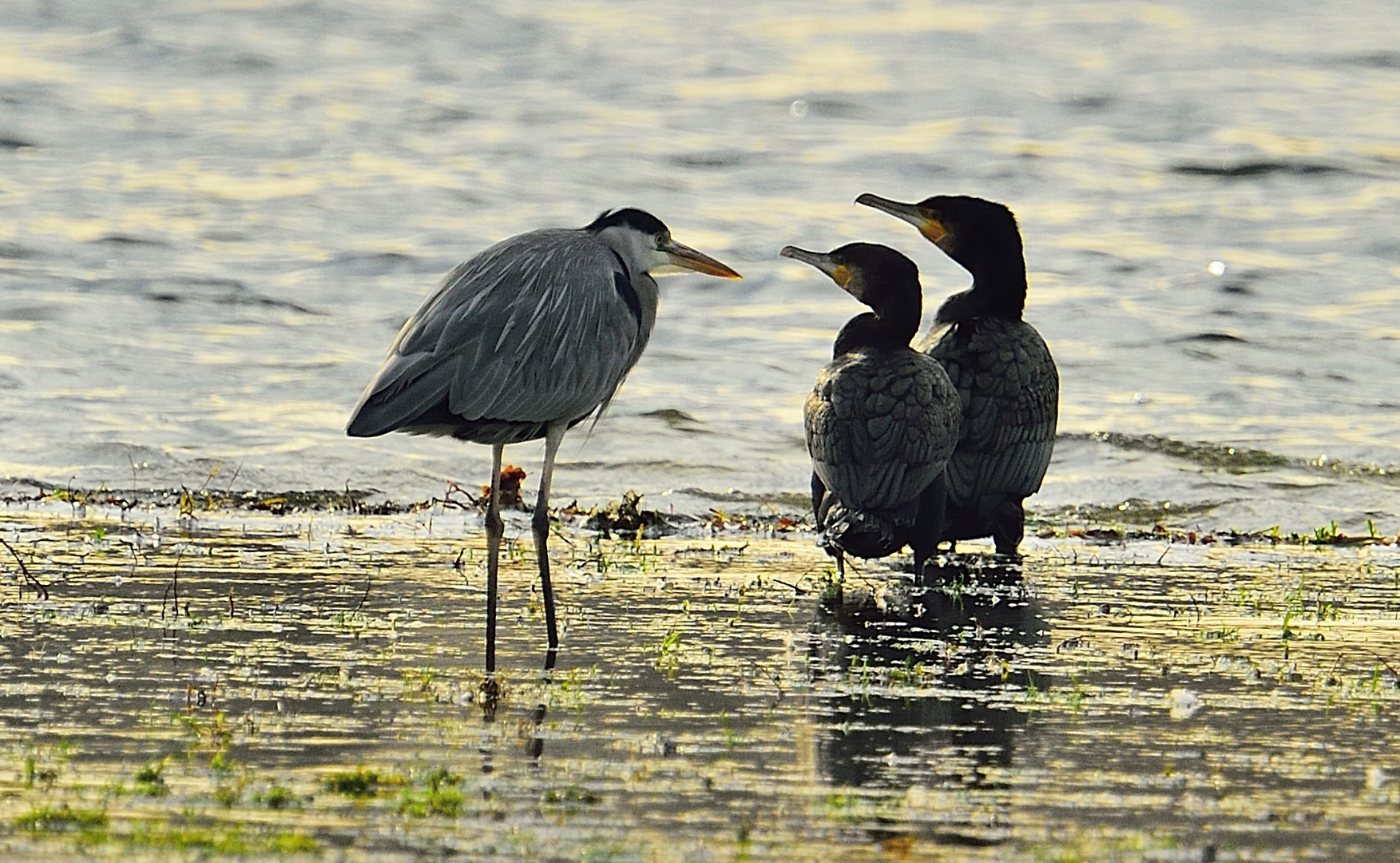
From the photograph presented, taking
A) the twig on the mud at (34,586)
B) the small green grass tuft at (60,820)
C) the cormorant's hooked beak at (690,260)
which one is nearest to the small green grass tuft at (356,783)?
the small green grass tuft at (60,820)

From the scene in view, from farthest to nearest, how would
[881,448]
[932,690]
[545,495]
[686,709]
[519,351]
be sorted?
[881,448] → [545,495] → [519,351] → [932,690] → [686,709]

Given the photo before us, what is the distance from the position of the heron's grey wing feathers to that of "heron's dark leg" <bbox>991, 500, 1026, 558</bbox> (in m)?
0.05

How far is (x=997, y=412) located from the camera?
29.4 ft

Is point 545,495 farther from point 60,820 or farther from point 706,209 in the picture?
point 706,209

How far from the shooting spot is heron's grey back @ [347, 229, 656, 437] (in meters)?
6.82

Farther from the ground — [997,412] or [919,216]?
[919,216]

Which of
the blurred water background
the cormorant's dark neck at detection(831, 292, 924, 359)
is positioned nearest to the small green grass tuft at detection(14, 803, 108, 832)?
the cormorant's dark neck at detection(831, 292, 924, 359)

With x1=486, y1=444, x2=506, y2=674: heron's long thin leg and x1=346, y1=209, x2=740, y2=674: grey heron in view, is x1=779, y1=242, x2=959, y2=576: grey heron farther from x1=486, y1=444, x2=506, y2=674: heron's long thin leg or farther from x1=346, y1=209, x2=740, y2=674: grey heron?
x1=486, y1=444, x2=506, y2=674: heron's long thin leg

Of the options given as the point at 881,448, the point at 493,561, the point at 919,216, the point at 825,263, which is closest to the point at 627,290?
the point at 493,561

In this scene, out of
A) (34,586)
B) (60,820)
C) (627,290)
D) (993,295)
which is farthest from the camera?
(993,295)

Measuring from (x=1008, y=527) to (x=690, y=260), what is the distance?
2029 mm

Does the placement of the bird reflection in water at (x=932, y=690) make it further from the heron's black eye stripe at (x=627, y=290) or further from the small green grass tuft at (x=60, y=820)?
the small green grass tuft at (x=60, y=820)

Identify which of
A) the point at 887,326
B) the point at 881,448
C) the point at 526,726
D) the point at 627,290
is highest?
the point at 887,326

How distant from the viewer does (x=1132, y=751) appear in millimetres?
5059
